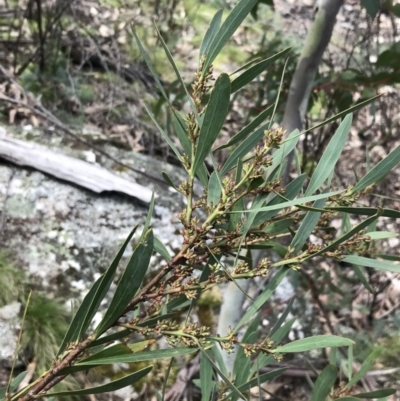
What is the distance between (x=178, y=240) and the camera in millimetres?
1434

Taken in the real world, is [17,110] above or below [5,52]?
below

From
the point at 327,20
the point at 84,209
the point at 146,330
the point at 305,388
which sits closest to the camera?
the point at 146,330

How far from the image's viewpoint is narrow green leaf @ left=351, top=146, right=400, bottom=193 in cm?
40

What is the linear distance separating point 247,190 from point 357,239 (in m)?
0.13

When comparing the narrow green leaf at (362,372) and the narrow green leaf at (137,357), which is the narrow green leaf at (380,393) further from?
the narrow green leaf at (137,357)

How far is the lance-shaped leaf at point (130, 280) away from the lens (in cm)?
34

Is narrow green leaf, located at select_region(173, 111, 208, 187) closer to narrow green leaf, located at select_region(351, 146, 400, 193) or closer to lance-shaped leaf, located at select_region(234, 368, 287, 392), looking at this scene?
narrow green leaf, located at select_region(351, 146, 400, 193)

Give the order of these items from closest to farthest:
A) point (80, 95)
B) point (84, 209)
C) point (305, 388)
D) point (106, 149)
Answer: point (305, 388), point (84, 209), point (106, 149), point (80, 95)

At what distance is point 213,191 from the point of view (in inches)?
15.6

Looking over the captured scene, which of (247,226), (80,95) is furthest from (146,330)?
(80,95)

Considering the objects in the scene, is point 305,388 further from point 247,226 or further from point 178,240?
point 247,226

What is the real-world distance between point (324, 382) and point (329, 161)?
286mm

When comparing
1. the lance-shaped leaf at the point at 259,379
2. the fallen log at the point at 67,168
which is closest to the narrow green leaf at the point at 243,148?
the lance-shaped leaf at the point at 259,379

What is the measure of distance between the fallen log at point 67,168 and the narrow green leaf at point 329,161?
1056mm
